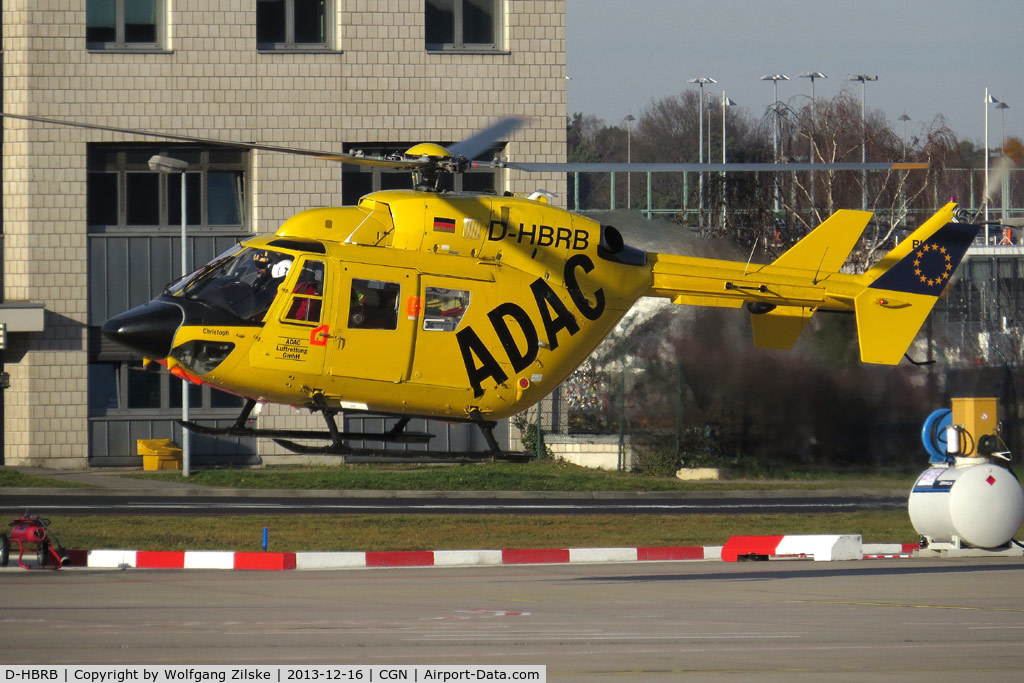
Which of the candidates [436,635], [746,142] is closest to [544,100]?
[436,635]

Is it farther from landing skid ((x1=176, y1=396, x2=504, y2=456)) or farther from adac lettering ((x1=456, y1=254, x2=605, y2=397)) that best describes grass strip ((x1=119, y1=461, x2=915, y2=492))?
landing skid ((x1=176, y1=396, x2=504, y2=456))

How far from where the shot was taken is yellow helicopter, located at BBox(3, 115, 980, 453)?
13.6 meters

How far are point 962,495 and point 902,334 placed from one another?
255 centimetres

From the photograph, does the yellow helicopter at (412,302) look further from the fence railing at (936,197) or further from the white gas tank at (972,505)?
the fence railing at (936,197)

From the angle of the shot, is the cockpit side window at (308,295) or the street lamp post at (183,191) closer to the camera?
the cockpit side window at (308,295)

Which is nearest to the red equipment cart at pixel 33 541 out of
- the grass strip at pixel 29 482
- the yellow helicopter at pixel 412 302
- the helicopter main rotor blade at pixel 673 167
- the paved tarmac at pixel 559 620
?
the paved tarmac at pixel 559 620

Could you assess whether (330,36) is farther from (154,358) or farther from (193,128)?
(154,358)

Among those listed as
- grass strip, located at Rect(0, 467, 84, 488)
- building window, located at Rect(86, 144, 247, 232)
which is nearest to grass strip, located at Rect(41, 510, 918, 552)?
grass strip, located at Rect(0, 467, 84, 488)

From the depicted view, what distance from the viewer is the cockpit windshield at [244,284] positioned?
536 inches

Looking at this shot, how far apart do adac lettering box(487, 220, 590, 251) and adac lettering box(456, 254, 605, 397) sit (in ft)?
0.58

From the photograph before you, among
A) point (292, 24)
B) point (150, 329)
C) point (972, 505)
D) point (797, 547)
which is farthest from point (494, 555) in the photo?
point (292, 24)

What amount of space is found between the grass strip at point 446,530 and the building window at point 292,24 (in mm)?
16424

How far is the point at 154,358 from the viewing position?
44.8ft

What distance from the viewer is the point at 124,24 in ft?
115
